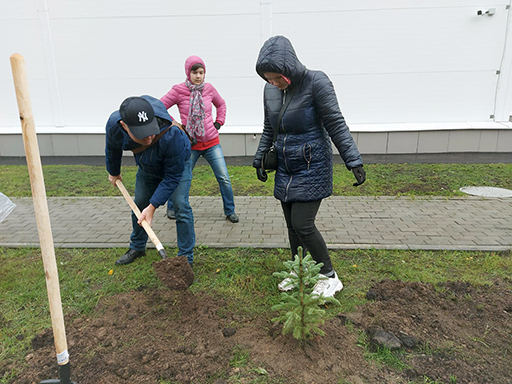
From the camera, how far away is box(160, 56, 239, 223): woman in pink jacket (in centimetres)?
495

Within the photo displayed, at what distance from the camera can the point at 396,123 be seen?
371 inches

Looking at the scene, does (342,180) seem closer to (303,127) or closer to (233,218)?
(233,218)

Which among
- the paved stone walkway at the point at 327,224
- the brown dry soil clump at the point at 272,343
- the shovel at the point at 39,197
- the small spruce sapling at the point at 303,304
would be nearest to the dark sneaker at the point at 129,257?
the paved stone walkway at the point at 327,224

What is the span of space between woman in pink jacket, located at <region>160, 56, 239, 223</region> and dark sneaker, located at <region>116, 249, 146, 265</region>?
4.62 feet

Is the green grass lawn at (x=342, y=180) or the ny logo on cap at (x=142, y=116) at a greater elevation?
the ny logo on cap at (x=142, y=116)

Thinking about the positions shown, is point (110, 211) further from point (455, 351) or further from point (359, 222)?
point (455, 351)

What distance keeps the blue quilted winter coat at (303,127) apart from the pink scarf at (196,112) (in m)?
1.98

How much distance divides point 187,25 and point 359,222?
6.72m

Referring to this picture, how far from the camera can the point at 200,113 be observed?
4.96 meters

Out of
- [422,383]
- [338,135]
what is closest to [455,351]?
[422,383]

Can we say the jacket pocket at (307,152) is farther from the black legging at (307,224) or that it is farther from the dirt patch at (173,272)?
the dirt patch at (173,272)

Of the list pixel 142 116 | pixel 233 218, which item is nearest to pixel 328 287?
pixel 142 116

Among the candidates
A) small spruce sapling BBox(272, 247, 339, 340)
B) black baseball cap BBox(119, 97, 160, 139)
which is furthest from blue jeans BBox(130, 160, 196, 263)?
small spruce sapling BBox(272, 247, 339, 340)

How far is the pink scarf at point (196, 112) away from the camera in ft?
16.2
